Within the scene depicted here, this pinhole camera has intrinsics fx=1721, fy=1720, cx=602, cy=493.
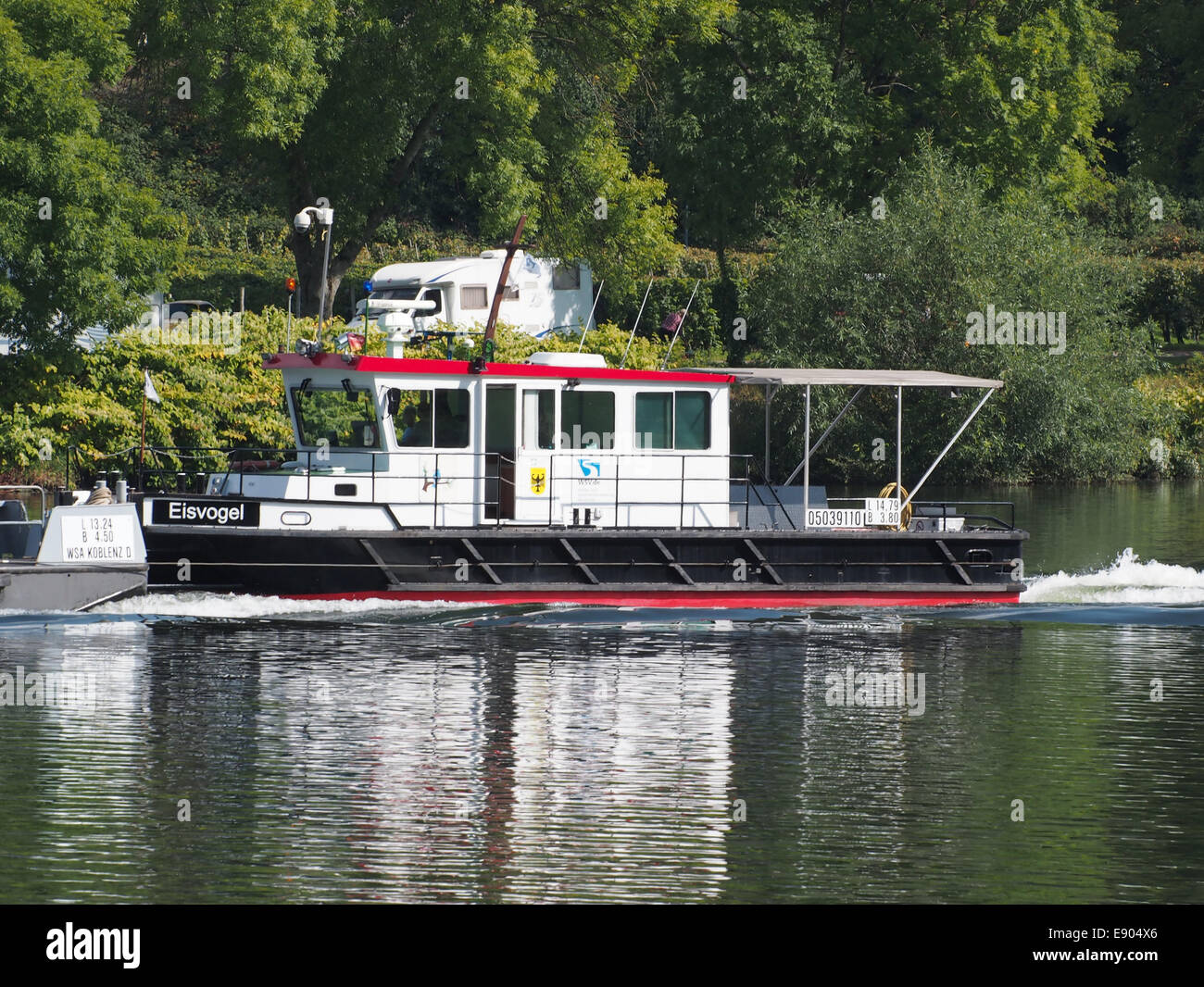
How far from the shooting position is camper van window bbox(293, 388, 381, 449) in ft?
74.3

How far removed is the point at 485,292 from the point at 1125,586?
27201mm

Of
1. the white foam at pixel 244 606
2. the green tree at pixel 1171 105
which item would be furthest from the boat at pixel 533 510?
the green tree at pixel 1171 105

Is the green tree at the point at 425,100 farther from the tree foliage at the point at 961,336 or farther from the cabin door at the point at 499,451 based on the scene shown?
the cabin door at the point at 499,451

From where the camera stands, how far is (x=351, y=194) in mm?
47000

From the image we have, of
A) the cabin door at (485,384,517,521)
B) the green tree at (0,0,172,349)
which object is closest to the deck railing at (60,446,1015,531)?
the cabin door at (485,384,517,521)

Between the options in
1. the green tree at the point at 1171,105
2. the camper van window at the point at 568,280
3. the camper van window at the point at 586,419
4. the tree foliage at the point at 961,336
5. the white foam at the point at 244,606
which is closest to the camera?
the white foam at the point at 244,606

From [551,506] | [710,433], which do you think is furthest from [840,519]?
[551,506]

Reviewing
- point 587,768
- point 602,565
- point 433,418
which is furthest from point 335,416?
point 587,768

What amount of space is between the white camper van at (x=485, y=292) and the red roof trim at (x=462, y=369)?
23.2 m

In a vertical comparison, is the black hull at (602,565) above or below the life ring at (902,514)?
below

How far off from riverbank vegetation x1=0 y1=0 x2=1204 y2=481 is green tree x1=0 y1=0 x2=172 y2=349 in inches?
2.8

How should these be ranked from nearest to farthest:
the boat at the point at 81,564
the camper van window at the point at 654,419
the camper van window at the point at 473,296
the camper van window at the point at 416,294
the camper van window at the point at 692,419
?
1. the boat at the point at 81,564
2. the camper van window at the point at 654,419
3. the camper van window at the point at 692,419
4. the camper van window at the point at 416,294
5. the camper van window at the point at 473,296

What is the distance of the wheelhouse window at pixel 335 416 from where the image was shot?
74.2 ft

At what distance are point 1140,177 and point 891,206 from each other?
21957 mm
